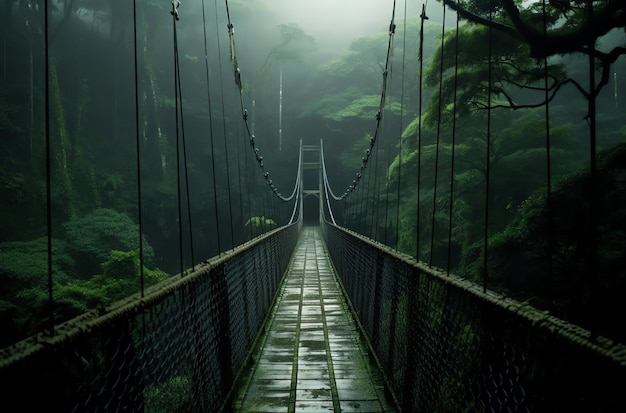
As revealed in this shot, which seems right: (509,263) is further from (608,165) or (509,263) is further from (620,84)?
(620,84)

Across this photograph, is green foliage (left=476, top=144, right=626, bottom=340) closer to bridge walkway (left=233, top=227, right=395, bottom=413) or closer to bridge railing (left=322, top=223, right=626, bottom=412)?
bridge walkway (left=233, top=227, right=395, bottom=413)

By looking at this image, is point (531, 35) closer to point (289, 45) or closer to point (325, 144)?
point (289, 45)

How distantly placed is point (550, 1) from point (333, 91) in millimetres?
18625

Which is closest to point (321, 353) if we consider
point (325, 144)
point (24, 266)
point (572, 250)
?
point (572, 250)

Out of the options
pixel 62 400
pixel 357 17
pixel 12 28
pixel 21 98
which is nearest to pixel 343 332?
pixel 62 400

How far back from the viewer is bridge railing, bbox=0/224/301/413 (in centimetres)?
63

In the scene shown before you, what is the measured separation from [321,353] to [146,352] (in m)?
1.51

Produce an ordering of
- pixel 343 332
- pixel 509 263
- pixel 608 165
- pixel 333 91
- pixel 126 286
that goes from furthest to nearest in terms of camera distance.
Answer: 1. pixel 333 91
2. pixel 126 286
3. pixel 509 263
4. pixel 608 165
5. pixel 343 332

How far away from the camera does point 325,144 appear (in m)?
23.2

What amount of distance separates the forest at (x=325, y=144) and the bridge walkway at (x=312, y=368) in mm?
784

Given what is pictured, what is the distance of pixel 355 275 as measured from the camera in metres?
3.21

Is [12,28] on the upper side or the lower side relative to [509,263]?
upper

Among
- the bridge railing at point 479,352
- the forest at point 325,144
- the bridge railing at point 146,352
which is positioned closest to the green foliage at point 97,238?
the forest at point 325,144

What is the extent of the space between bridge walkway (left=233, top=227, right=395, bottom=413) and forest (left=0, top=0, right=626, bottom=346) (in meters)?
0.78
